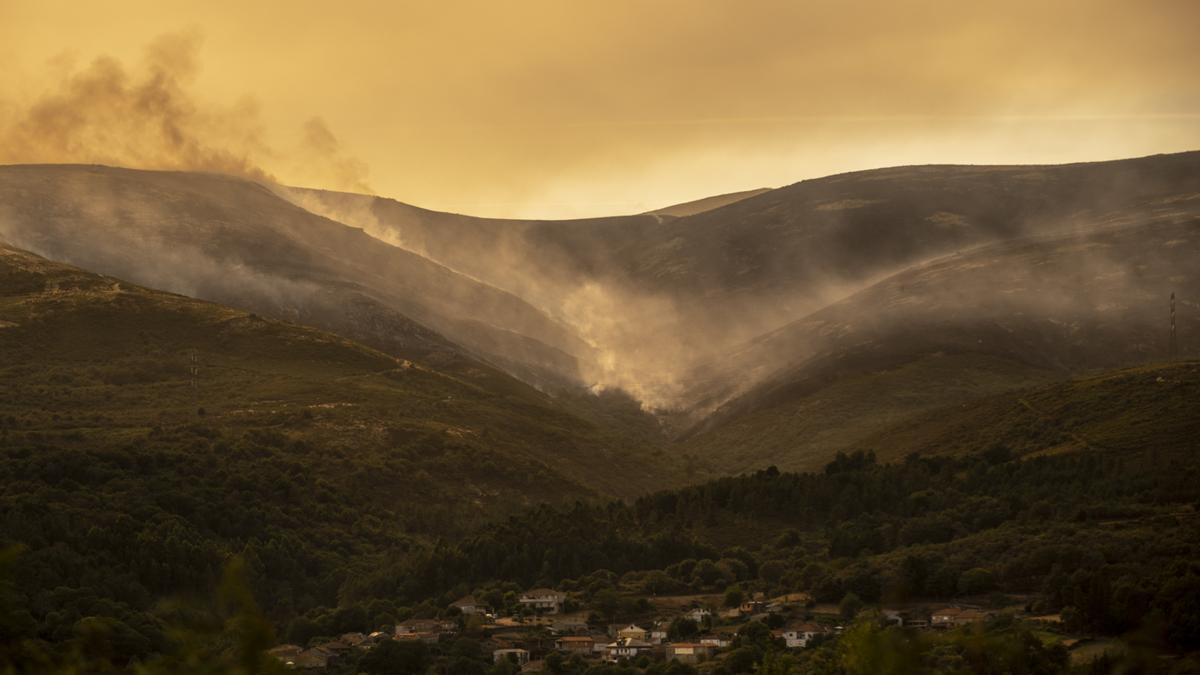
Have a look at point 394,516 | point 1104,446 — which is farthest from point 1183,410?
point 394,516

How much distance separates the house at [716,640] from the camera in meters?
94.8

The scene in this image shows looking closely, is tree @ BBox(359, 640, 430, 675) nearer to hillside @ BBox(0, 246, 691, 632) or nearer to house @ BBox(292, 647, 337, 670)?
house @ BBox(292, 647, 337, 670)

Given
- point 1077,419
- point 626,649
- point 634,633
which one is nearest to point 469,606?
point 634,633

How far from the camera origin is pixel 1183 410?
141 metres

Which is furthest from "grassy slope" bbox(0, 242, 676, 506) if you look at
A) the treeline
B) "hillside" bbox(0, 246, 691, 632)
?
the treeline

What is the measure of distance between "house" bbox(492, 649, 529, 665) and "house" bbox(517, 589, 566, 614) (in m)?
17.0

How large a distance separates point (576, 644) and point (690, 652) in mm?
8040

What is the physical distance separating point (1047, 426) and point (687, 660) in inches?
2743

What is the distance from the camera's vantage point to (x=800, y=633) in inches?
3787

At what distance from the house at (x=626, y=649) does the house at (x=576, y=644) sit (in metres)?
1.36

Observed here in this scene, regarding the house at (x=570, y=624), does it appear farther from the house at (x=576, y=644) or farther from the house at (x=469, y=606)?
the house at (x=469, y=606)

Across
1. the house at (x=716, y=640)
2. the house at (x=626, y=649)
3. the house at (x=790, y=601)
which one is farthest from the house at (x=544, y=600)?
the house at (x=716, y=640)

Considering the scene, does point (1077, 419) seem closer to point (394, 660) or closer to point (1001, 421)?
point (1001, 421)

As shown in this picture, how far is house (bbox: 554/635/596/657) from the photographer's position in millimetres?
96438
